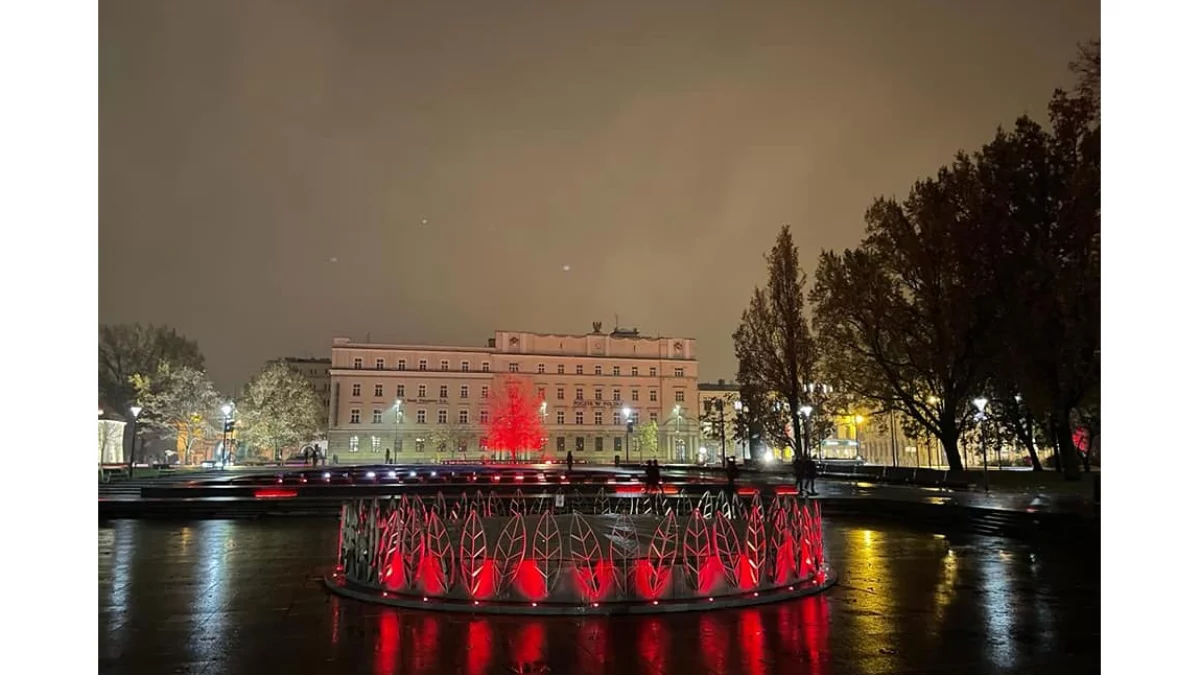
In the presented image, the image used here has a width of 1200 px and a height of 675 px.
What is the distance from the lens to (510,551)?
12539 millimetres

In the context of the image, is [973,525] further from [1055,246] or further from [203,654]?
[203,654]

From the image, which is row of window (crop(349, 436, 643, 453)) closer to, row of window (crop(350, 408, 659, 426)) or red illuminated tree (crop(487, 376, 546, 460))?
row of window (crop(350, 408, 659, 426))

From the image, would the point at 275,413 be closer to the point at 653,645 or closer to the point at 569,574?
the point at 569,574

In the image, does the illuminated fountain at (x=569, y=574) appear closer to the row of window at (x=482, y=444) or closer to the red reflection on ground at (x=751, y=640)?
the red reflection on ground at (x=751, y=640)

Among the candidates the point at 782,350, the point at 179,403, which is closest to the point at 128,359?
the point at 179,403

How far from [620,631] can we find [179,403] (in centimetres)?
5734

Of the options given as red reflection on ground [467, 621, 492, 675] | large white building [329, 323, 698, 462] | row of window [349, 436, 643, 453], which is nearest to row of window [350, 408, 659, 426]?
large white building [329, 323, 698, 462]

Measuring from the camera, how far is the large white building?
84.2 m

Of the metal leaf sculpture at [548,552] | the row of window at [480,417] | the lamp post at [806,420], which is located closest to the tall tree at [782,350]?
the lamp post at [806,420]

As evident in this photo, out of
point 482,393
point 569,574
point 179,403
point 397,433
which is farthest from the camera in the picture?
point 482,393

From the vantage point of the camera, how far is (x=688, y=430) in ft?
287

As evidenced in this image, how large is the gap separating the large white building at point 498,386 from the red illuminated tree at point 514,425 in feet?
17.9

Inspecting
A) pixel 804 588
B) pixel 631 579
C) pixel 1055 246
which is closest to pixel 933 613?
pixel 804 588

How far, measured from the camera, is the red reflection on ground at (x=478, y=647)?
6.99 m
